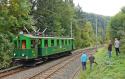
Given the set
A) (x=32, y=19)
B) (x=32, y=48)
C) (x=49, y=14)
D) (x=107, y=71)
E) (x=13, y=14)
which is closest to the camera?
(x=107, y=71)

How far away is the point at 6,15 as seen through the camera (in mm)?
35156

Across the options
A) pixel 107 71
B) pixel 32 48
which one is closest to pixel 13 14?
pixel 32 48

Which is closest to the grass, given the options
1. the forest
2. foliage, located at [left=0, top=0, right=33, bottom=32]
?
the forest

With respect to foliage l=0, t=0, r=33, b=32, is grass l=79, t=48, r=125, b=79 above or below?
below

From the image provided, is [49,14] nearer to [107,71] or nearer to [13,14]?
[13,14]

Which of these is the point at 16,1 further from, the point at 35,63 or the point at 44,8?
the point at 44,8

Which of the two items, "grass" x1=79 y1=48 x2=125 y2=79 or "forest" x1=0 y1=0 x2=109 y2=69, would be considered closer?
"grass" x1=79 y1=48 x2=125 y2=79

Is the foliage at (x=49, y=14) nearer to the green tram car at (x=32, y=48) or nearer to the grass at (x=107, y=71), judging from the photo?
the green tram car at (x=32, y=48)

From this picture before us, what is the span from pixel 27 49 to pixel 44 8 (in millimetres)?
30714

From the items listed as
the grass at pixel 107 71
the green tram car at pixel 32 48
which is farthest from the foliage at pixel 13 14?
the grass at pixel 107 71

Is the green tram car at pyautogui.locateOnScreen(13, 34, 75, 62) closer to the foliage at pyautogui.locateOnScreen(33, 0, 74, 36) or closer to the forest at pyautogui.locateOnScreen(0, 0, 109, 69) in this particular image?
the forest at pyautogui.locateOnScreen(0, 0, 109, 69)

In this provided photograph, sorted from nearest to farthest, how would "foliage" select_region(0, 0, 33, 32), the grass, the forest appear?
the grass → the forest → "foliage" select_region(0, 0, 33, 32)

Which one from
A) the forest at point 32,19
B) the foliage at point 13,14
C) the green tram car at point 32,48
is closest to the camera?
the green tram car at point 32,48

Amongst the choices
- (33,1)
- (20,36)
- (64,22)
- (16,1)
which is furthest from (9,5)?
(64,22)
